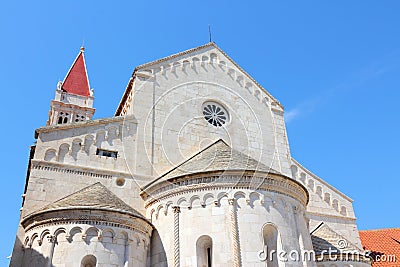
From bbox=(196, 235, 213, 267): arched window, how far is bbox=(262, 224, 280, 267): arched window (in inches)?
72.5

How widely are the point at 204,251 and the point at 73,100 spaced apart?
3114 centimetres

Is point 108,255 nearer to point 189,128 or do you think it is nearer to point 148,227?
point 148,227

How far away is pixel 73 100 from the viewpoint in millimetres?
39281

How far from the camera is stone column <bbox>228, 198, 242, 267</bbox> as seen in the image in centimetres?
1144

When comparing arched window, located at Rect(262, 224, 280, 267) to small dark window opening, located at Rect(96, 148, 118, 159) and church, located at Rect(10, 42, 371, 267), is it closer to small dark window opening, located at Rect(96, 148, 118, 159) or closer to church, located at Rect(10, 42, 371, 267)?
church, located at Rect(10, 42, 371, 267)

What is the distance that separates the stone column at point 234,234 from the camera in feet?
37.5

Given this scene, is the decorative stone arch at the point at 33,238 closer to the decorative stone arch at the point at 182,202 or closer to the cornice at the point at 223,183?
the cornice at the point at 223,183

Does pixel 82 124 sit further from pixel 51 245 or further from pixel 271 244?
pixel 271 244

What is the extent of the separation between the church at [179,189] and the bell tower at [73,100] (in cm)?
2028

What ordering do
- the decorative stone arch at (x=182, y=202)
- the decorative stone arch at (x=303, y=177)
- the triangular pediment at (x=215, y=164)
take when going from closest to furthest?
the decorative stone arch at (x=182, y=202) → the triangular pediment at (x=215, y=164) → the decorative stone arch at (x=303, y=177)

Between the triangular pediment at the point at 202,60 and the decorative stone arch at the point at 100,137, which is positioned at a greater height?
the triangular pediment at the point at 202,60

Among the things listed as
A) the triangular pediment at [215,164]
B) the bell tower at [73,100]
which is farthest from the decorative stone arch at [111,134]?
the bell tower at [73,100]

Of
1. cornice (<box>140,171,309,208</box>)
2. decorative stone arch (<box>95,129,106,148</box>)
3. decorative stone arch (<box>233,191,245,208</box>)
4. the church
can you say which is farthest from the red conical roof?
decorative stone arch (<box>233,191,245,208</box>)

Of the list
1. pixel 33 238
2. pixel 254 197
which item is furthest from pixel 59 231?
pixel 254 197
